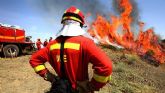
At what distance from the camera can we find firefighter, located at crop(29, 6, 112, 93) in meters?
3.96

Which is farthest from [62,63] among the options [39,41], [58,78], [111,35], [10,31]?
[111,35]

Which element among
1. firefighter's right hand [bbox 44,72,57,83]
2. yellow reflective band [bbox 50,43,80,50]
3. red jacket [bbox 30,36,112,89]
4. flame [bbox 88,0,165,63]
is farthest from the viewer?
flame [bbox 88,0,165,63]

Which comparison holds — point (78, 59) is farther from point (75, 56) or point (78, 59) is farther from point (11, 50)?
point (11, 50)

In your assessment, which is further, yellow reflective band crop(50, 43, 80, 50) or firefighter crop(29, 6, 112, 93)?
yellow reflective band crop(50, 43, 80, 50)

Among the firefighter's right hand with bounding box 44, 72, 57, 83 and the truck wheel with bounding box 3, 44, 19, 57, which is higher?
the firefighter's right hand with bounding box 44, 72, 57, 83

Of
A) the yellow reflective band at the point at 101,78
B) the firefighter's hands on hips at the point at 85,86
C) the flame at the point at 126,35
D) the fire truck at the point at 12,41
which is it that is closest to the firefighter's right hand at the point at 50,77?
the firefighter's hands on hips at the point at 85,86

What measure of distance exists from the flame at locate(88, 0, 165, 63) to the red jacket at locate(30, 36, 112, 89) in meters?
26.0

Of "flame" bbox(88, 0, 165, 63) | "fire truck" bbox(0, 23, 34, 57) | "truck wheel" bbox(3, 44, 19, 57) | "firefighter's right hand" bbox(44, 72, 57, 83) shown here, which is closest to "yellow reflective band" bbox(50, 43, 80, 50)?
"firefighter's right hand" bbox(44, 72, 57, 83)

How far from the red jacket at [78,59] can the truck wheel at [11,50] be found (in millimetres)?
18734

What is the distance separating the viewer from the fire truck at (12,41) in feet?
73.9

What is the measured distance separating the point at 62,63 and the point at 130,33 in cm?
2970

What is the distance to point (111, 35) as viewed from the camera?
3209 centimetres

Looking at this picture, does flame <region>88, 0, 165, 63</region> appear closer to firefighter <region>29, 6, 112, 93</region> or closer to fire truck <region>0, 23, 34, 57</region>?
fire truck <region>0, 23, 34, 57</region>

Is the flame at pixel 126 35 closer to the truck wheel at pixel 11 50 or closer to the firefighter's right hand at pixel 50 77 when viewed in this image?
the truck wheel at pixel 11 50
